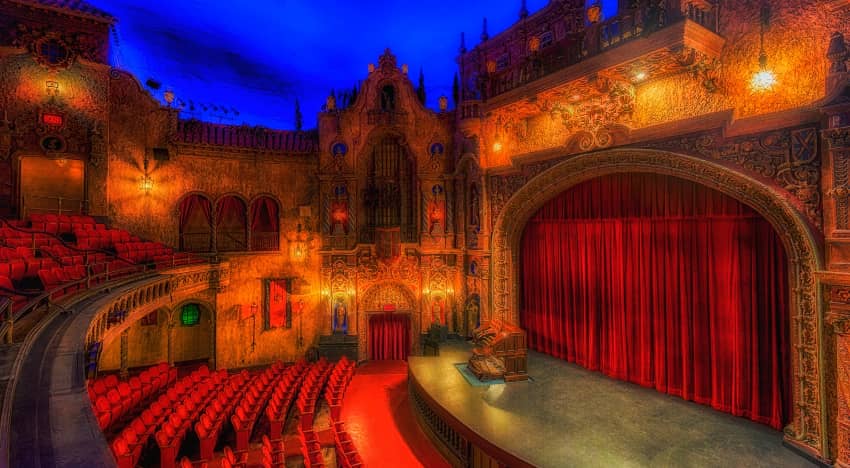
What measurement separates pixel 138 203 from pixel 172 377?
A: 618 centimetres

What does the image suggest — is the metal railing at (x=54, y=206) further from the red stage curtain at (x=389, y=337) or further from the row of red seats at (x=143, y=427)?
the red stage curtain at (x=389, y=337)

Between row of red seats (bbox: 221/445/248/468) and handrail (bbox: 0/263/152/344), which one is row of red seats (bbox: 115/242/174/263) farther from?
row of red seats (bbox: 221/445/248/468)

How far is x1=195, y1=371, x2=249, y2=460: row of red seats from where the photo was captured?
8266mm

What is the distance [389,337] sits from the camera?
15.9 metres

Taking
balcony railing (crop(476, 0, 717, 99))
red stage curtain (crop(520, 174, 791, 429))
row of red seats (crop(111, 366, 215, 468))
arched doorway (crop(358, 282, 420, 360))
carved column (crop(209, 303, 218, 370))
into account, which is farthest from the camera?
arched doorway (crop(358, 282, 420, 360))

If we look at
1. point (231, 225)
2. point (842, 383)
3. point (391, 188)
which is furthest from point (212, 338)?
point (842, 383)

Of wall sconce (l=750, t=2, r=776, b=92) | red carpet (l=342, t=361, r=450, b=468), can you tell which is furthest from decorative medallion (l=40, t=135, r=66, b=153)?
wall sconce (l=750, t=2, r=776, b=92)

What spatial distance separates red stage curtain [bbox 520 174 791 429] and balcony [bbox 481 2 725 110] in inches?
113

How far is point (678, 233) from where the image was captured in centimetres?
978

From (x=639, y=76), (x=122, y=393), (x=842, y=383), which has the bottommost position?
(x=122, y=393)

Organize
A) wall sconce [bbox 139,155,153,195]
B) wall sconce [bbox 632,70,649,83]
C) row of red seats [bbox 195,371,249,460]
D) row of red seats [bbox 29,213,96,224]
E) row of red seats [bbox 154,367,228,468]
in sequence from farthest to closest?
wall sconce [bbox 139,155,153,195]
row of red seats [bbox 29,213,96,224]
wall sconce [bbox 632,70,649,83]
row of red seats [bbox 195,371,249,460]
row of red seats [bbox 154,367,228,468]

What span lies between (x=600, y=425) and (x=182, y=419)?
869 cm

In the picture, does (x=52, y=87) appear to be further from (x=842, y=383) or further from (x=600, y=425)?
(x=842, y=383)

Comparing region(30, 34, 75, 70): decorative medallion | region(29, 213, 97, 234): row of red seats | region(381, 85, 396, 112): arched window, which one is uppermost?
region(30, 34, 75, 70): decorative medallion
